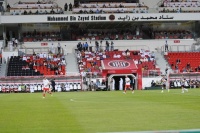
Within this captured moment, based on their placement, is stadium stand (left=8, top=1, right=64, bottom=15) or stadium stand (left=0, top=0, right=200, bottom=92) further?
stadium stand (left=8, top=1, right=64, bottom=15)

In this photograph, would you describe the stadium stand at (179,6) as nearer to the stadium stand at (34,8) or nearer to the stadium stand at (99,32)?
the stadium stand at (99,32)

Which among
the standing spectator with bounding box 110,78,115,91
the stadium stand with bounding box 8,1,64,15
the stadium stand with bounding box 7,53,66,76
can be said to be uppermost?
the stadium stand with bounding box 8,1,64,15

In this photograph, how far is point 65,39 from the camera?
69.8 m

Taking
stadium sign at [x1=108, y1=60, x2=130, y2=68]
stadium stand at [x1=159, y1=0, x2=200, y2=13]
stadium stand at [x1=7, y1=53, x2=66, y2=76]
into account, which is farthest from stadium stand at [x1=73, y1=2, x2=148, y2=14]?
stadium sign at [x1=108, y1=60, x2=130, y2=68]

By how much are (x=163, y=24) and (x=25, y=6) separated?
869 inches

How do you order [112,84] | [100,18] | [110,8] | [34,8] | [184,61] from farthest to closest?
[110,8]
[34,8]
[100,18]
[184,61]
[112,84]

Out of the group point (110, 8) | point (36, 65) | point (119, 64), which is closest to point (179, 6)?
point (110, 8)

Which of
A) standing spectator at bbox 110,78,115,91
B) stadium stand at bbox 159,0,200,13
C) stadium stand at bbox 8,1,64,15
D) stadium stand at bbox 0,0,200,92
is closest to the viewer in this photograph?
standing spectator at bbox 110,78,115,91

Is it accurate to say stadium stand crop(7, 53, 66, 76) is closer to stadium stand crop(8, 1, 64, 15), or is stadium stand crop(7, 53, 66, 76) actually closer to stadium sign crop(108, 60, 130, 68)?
stadium sign crop(108, 60, 130, 68)

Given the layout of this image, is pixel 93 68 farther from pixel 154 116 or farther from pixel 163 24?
pixel 154 116

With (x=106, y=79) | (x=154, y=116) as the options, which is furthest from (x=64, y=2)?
(x=154, y=116)

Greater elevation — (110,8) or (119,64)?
(110,8)

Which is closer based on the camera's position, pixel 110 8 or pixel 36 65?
pixel 36 65

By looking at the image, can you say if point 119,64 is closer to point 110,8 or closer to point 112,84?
point 112,84
